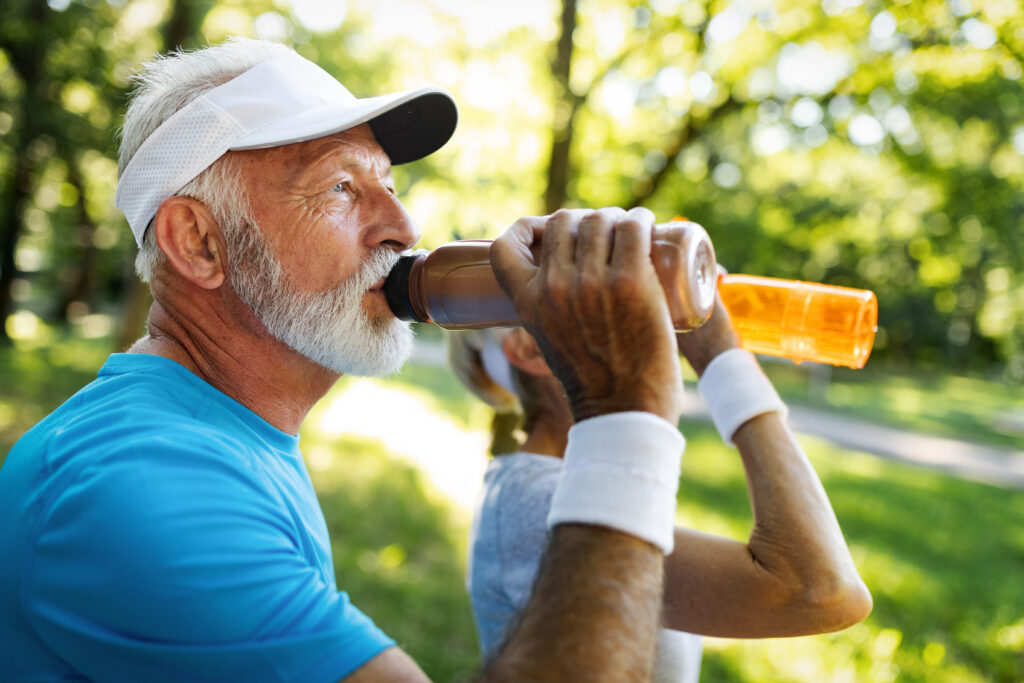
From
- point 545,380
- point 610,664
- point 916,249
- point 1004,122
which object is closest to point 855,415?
point 916,249

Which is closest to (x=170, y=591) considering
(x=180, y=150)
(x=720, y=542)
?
(x=180, y=150)

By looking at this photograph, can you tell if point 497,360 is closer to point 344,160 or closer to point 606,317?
point 344,160

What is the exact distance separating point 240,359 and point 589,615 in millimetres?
938

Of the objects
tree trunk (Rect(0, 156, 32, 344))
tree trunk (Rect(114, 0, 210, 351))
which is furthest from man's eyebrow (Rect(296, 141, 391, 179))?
tree trunk (Rect(0, 156, 32, 344))

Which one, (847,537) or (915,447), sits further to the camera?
(915,447)

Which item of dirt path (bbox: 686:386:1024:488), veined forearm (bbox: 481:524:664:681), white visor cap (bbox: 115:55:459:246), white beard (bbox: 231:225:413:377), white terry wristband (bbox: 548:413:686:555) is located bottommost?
dirt path (bbox: 686:386:1024:488)

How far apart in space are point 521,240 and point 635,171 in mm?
8214

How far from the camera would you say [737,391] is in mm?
1856

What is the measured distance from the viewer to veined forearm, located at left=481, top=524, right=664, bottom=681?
3.09 ft

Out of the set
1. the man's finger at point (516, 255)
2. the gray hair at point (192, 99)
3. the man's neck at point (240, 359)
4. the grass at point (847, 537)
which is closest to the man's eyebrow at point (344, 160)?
the gray hair at point (192, 99)

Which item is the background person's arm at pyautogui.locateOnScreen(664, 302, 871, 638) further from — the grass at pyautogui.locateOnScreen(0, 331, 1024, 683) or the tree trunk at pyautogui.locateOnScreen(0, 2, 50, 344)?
the tree trunk at pyautogui.locateOnScreen(0, 2, 50, 344)

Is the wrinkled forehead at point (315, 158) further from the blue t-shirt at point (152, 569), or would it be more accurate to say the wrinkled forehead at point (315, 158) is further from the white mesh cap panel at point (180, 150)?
the blue t-shirt at point (152, 569)

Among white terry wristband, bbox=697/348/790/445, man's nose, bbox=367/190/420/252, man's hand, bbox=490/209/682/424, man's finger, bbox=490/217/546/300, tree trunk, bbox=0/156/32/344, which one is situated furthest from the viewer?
tree trunk, bbox=0/156/32/344

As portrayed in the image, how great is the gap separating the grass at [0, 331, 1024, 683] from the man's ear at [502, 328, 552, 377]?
3.77 feet
